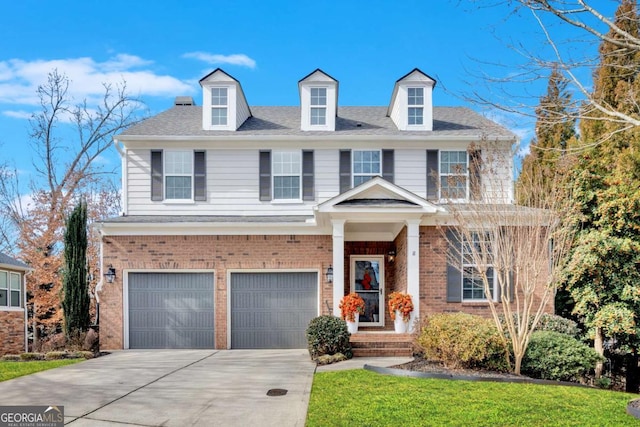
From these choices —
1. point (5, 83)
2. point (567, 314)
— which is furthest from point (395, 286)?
point (5, 83)

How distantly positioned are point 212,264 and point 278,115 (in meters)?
5.84

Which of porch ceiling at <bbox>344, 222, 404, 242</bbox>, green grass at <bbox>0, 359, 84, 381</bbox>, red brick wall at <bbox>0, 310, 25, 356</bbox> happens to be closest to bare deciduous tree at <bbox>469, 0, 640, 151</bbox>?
porch ceiling at <bbox>344, 222, 404, 242</bbox>

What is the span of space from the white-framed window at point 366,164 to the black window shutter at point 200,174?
4.36 meters

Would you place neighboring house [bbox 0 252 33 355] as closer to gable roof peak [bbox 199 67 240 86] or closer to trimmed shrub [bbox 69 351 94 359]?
trimmed shrub [bbox 69 351 94 359]

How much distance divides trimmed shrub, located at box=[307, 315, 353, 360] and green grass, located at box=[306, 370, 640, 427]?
2.33 metres

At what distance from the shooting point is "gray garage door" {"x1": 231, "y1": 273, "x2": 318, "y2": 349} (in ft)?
45.1

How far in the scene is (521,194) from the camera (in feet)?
36.9

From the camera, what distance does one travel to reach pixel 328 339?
1091 centimetres

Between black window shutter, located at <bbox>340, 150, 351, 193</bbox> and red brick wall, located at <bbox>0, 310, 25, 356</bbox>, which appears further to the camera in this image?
red brick wall, located at <bbox>0, 310, 25, 356</bbox>

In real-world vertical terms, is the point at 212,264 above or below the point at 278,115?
below

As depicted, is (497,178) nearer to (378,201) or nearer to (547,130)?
(547,130)

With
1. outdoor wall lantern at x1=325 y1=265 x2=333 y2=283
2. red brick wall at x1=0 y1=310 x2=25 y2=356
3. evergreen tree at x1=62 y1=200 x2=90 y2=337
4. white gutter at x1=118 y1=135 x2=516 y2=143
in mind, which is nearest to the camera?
evergreen tree at x1=62 y1=200 x2=90 y2=337

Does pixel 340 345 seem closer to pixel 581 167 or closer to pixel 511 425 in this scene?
pixel 511 425

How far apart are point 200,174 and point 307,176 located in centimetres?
313
